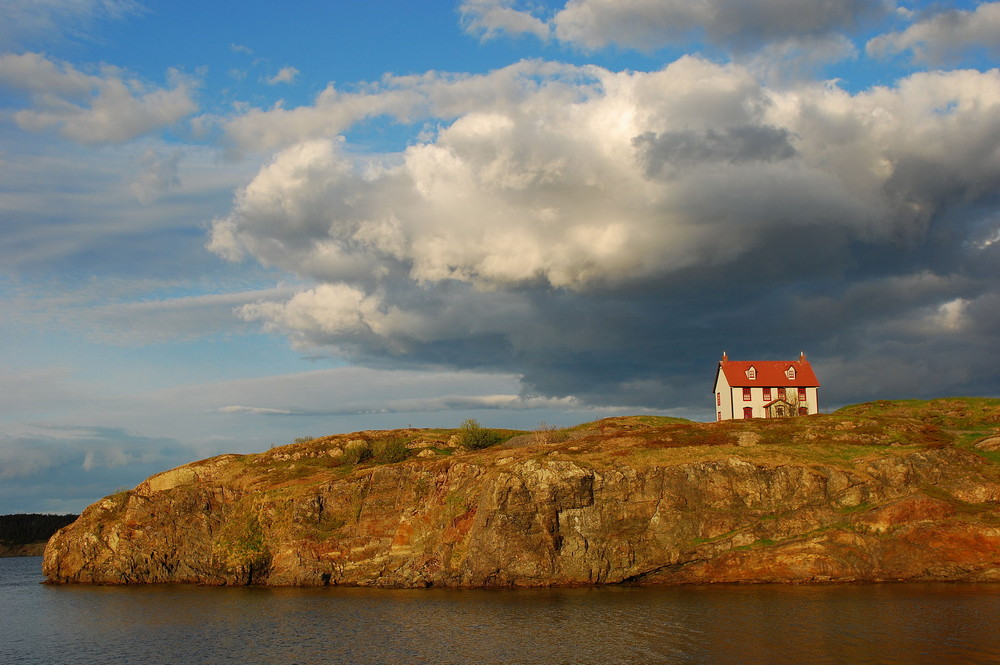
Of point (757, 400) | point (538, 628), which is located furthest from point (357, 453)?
point (757, 400)

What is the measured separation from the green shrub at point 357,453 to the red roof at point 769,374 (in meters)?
54.0

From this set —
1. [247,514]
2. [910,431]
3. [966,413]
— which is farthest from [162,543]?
[966,413]

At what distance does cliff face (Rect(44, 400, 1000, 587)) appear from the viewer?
65312 mm

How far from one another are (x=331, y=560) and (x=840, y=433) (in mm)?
56128

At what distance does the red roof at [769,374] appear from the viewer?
375 feet

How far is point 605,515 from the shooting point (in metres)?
72.1

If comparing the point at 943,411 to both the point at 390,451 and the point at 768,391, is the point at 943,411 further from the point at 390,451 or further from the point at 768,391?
the point at 390,451

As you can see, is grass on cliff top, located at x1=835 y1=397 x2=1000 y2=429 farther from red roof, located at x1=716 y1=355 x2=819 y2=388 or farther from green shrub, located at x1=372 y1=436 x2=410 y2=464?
green shrub, located at x1=372 y1=436 x2=410 y2=464

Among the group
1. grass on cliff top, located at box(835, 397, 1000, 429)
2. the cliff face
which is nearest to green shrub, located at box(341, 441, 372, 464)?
the cliff face

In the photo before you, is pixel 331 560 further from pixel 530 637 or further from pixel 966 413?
pixel 966 413

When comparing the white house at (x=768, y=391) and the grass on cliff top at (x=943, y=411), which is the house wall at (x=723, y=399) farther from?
the grass on cliff top at (x=943, y=411)

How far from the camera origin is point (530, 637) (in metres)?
47.2

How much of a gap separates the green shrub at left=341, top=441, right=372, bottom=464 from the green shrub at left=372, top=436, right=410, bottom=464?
2.64ft

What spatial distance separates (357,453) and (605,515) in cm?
3994
